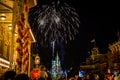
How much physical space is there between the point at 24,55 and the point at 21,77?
4.44 meters

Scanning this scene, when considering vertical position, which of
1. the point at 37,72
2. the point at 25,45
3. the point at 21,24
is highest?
the point at 21,24

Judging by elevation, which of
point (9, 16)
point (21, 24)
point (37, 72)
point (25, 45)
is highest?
point (9, 16)

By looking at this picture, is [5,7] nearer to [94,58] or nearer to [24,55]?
[24,55]

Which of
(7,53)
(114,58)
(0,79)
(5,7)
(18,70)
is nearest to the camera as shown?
(0,79)

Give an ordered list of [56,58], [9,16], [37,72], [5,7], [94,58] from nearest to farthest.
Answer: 1. [37,72]
2. [5,7]
3. [9,16]
4. [94,58]
5. [56,58]

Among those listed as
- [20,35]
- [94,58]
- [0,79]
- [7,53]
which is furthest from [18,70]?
[94,58]

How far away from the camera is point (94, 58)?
110 m

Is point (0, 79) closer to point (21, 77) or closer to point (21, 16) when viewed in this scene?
point (21, 77)

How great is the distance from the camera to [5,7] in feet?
56.3

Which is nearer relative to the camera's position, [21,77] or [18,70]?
[21,77]

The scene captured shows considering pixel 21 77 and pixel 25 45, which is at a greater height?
pixel 25 45

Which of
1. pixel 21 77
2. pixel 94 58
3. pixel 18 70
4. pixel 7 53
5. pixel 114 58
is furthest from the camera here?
pixel 94 58

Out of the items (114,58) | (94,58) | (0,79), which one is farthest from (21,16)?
(94,58)

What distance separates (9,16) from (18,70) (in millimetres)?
10193
